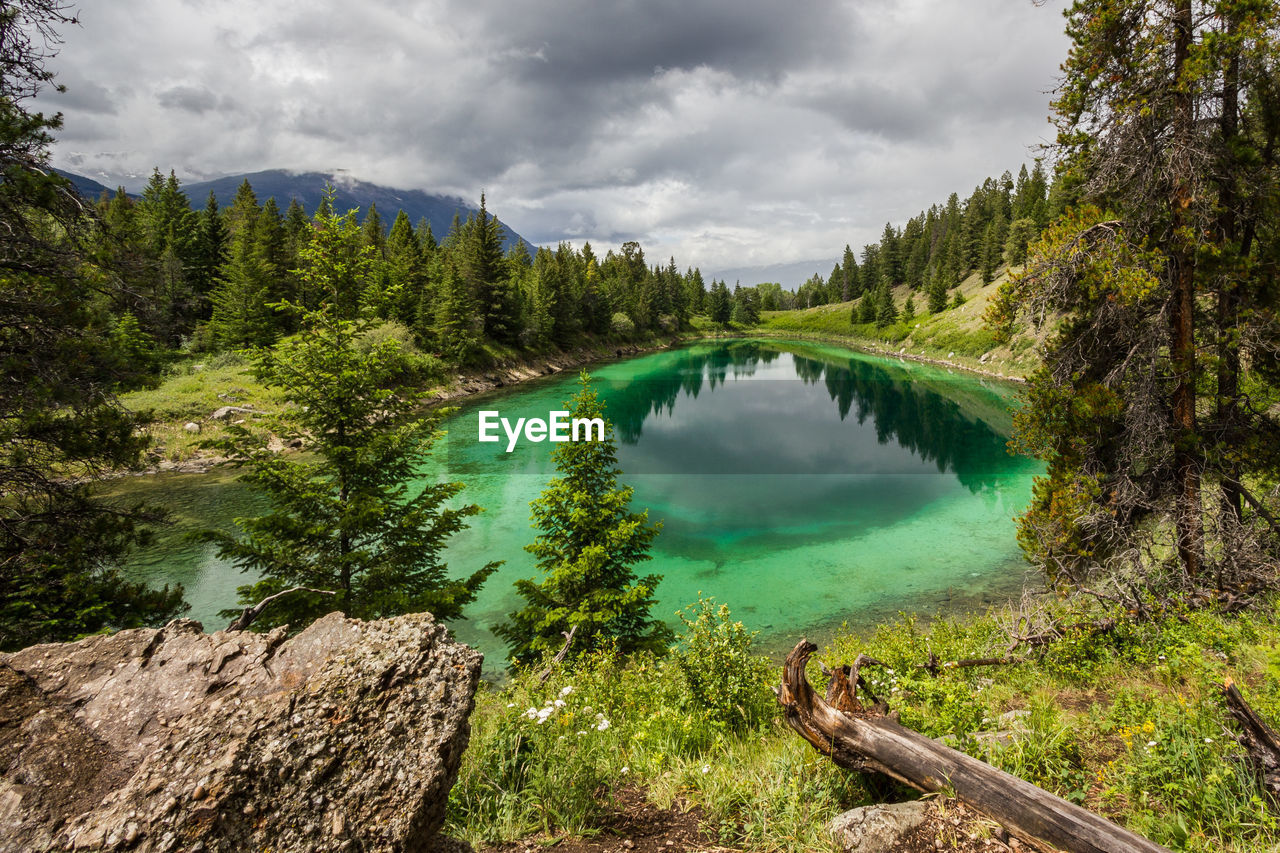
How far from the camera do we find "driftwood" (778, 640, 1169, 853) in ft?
10.3

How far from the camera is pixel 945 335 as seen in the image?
76938mm

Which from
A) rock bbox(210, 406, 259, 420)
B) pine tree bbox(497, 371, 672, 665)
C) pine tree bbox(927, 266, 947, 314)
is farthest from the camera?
pine tree bbox(927, 266, 947, 314)

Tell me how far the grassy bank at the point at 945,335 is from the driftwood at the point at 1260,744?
3655 centimetres

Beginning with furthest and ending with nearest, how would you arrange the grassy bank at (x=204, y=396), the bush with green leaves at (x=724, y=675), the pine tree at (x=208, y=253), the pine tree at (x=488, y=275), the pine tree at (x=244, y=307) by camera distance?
the pine tree at (x=488, y=275)
the pine tree at (x=208, y=253)
the pine tree at (x=244, y=307)
the grassy bank at (x=204, y=396)
the bush with green leaves at (x=724, y=675)

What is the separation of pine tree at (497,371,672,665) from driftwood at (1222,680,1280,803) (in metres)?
8.83

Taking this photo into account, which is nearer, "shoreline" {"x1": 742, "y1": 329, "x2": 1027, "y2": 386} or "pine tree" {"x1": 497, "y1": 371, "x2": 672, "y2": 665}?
"pine tree" {"x1": 497, "y1": 371, "x2": 672, "y2": 665}

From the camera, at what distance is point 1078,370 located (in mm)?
9406

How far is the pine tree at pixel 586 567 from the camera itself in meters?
11.3

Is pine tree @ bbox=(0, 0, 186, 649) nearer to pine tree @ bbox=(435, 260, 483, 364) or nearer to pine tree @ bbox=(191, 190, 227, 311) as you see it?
pine tree @ bbox=(435, 260, 483, 364)

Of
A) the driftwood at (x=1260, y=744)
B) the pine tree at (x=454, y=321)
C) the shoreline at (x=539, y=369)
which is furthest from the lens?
the pine tree at (x=454, y=321)

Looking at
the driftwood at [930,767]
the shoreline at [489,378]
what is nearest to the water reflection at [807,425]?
the shoreline at [489,378]

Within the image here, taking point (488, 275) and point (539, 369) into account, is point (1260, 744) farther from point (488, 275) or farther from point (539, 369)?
point (539, 369)

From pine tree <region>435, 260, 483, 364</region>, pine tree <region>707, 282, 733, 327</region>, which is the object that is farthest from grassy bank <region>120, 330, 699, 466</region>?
pine tree <region>707, 282, 733, 327</region>

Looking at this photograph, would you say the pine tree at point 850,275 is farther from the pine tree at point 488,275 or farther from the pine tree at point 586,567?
the pine tree at point 586,567
